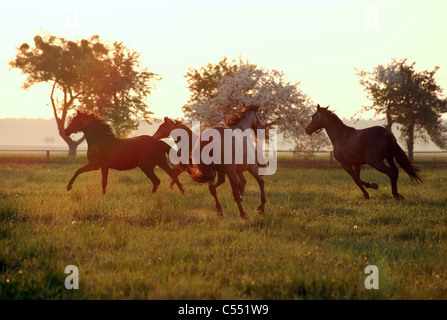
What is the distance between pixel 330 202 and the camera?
38.3 ft

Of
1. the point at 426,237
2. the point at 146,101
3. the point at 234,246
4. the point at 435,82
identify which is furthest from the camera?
the point at 146,101

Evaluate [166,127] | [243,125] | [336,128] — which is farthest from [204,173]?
[336,128]

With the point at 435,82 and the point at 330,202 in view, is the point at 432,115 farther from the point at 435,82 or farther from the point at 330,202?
the point at 330,202

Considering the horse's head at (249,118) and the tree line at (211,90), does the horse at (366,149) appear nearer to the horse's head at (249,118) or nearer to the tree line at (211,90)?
the horse's head at (249,118)

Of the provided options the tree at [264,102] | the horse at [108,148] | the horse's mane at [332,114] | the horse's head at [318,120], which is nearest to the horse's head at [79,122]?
the horse at [108,148]

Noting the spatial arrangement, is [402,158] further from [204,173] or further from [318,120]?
[204,173]

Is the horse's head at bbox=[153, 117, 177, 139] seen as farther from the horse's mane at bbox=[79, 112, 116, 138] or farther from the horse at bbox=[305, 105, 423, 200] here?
the horse at bbox=[305, 105, 423, 200]

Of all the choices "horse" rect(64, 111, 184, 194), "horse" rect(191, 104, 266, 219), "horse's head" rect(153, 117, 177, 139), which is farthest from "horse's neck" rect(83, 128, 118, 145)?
"horse" rect(191, 104, 266, 219)

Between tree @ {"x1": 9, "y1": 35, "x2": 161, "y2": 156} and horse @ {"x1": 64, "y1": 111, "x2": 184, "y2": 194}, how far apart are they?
29633 millimetres

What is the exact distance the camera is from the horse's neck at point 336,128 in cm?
1362

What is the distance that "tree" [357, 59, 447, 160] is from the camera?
39.3 m

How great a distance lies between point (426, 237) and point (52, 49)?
42.6 meters

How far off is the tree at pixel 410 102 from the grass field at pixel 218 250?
30.9m

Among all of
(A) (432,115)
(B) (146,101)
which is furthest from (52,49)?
(A) (432,115)
